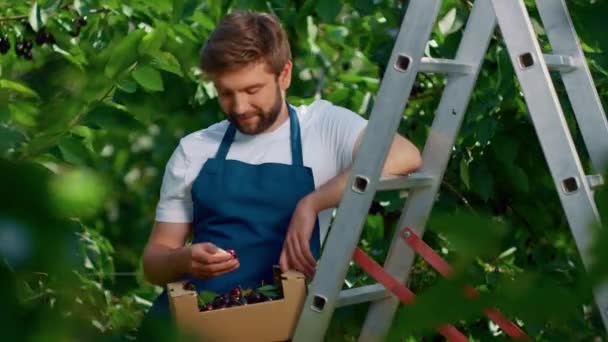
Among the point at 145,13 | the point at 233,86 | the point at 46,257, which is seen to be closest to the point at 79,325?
the point at 46,257

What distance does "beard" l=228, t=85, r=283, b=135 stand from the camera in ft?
8.18

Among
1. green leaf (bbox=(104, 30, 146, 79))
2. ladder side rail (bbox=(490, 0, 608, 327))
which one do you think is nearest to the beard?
ladder side rail (bbox=(490, 0, 608, 327))

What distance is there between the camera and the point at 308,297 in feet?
7.53

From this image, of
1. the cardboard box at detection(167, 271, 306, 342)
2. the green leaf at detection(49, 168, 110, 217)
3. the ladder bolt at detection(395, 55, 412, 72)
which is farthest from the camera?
the ladder bolt at detection(395, 55, 412, 72)

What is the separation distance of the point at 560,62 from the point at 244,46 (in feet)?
1.86

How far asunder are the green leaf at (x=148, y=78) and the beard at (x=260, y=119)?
0.51 meters

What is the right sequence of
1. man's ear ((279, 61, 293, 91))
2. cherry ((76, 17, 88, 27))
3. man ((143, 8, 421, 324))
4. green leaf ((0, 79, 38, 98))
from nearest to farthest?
green leaf ((0, 79, 38, 98)) → man ((143, 8, 421, 324)) → man's ear ((279, 61, 293, 91)) → cherry ((76, 17, 88, 27))

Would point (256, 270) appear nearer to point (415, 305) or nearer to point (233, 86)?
point (233, 86)

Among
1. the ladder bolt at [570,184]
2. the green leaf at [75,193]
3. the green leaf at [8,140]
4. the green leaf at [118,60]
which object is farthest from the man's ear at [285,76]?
the green leaf at [75,193]

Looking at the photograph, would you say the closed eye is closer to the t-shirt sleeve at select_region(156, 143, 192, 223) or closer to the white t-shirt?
the white t-shirt

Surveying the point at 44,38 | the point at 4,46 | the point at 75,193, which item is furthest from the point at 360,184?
the point at 75,193

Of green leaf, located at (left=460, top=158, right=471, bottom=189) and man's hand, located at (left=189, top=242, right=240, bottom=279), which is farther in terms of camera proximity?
green leaf, located at (left=460, top=158, right=471, bottom=189)

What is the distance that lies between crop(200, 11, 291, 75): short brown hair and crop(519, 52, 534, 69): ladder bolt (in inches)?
19.4

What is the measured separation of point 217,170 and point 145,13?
1.25 meters
